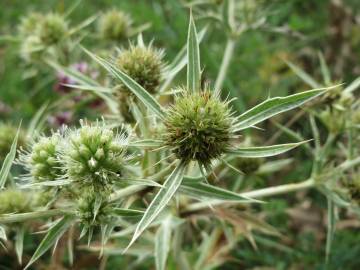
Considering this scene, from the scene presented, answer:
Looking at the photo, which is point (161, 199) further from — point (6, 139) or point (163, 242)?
point (6, 139)

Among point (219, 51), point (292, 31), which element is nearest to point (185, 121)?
point (292, 31)

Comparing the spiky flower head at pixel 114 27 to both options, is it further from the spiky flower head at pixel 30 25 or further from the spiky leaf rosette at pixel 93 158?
the spiky leaf rosette at pixel 93 158

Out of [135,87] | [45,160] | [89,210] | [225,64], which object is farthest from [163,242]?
[225,64]

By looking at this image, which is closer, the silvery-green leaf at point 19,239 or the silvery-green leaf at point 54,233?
the silvery-green leaf at point 54,233

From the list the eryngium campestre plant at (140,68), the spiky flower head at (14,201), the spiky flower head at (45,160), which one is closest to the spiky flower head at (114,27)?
the eryngium campestre plant at (140,68)

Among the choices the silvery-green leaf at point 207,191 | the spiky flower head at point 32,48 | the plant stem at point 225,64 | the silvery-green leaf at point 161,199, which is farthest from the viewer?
the spiky flower head at point 32,48

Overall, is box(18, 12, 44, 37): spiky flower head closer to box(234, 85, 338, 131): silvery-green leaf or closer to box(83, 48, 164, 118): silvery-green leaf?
box(83, 48, 164, 118): silvery-green leaf

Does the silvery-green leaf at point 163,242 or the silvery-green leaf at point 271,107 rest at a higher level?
the silvery-green leaf at point 271,107

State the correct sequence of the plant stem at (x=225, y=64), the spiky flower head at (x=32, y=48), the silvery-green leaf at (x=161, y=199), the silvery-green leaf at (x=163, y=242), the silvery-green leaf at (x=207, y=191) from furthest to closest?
1. the spiky flower head at (x=32, y=48)
2. the plant stem at (x=225, y=64)
3. the silvery-green leaf at (x=163, y=242)
4. the silvery-green leaf at (x=207, y=191)
5. the silvery-green leaf at (x=161, y=199)
